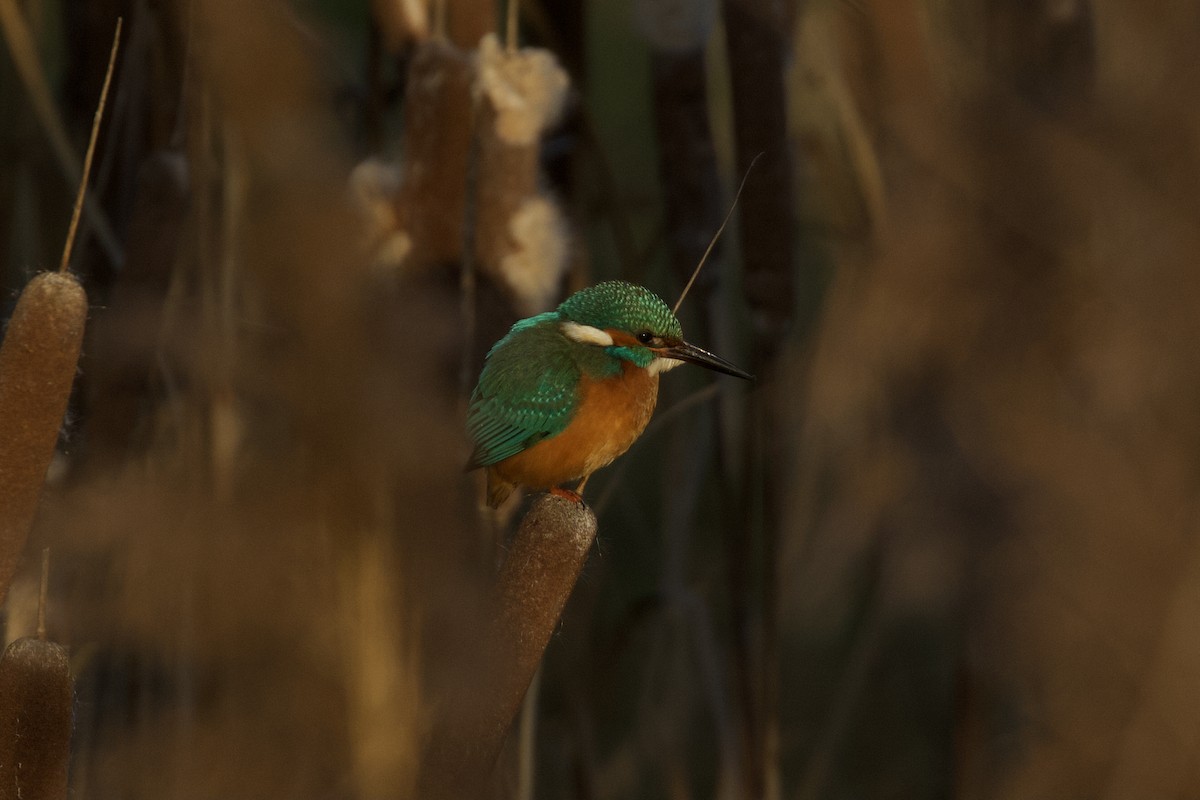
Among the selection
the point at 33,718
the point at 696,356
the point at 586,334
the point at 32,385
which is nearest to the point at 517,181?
the point at 586,334

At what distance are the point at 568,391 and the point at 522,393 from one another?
4cm

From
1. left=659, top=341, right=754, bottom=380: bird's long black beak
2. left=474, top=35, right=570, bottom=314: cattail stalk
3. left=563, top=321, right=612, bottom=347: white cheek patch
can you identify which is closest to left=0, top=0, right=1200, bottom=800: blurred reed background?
left=474, top=35, right=570, bottom=314: cattail stalk

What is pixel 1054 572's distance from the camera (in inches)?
53.2

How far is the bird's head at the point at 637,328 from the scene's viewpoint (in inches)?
30.9

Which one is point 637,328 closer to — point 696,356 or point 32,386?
point 696,356

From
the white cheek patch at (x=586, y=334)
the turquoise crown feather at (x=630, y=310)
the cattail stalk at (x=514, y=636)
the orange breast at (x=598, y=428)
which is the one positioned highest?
the turquoise crown feather at (x=630, y=310)

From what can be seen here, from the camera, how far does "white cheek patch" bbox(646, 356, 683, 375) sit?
2.60 feet

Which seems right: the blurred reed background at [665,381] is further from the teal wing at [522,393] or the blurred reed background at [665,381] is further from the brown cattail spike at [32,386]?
the brown cattail spike at [32,386]

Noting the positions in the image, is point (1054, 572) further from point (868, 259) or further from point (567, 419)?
point (567, 419)

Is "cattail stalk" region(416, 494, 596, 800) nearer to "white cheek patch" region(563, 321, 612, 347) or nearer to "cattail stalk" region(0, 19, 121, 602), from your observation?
"white cheek patch" region(563, 321, 612, 347)

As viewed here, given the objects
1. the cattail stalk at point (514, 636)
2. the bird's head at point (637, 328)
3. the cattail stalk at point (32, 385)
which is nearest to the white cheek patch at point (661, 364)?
the bird's head at point (637, 328)

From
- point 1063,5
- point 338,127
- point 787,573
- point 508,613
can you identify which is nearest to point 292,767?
point 787,573

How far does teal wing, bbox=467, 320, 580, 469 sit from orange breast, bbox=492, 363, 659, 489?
1 centimetres

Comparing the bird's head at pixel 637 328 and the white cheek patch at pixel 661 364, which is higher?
the bird's head at pixel 637 328
